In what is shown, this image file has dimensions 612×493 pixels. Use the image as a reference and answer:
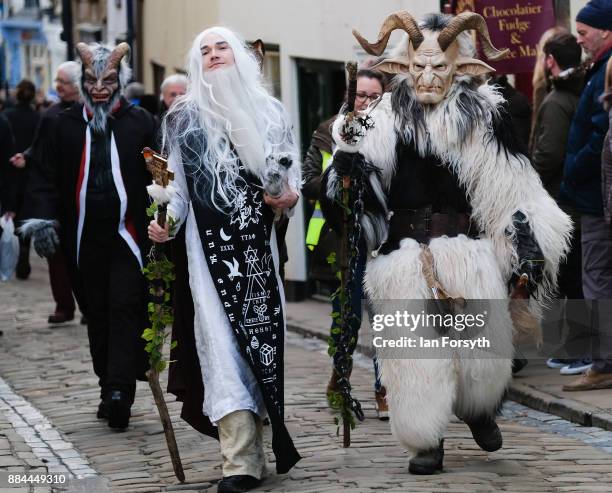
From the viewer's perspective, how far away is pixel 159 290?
7.22 meters

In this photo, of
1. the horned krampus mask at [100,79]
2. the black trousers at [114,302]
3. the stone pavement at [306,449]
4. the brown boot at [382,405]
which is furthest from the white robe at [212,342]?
the horned krampus mask at [100,79]

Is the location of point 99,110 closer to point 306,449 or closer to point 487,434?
point 306,449

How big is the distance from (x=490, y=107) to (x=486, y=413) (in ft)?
4.48

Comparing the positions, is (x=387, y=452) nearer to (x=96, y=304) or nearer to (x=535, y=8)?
(x=96, y=304)

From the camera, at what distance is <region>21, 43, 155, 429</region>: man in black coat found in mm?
8734

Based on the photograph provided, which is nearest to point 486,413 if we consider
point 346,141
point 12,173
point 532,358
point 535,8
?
point 346,141

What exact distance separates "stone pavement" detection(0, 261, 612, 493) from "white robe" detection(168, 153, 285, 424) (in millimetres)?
409

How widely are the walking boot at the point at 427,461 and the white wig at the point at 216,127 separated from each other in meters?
1.38

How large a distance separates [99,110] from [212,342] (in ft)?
7.53

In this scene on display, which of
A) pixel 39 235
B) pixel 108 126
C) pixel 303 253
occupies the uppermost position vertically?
pixel 108 126

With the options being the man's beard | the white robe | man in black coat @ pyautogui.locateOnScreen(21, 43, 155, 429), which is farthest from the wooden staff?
the man's beard

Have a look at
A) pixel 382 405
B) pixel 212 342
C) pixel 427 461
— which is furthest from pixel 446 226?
pixel 382 405

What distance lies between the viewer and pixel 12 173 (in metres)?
15.9

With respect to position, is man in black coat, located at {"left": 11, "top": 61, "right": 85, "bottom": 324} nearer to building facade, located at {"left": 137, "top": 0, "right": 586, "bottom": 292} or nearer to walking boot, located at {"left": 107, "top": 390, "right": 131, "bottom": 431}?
building facade, located at {"left": 137, "top": 0, "right": 586, "bottom": 292}
